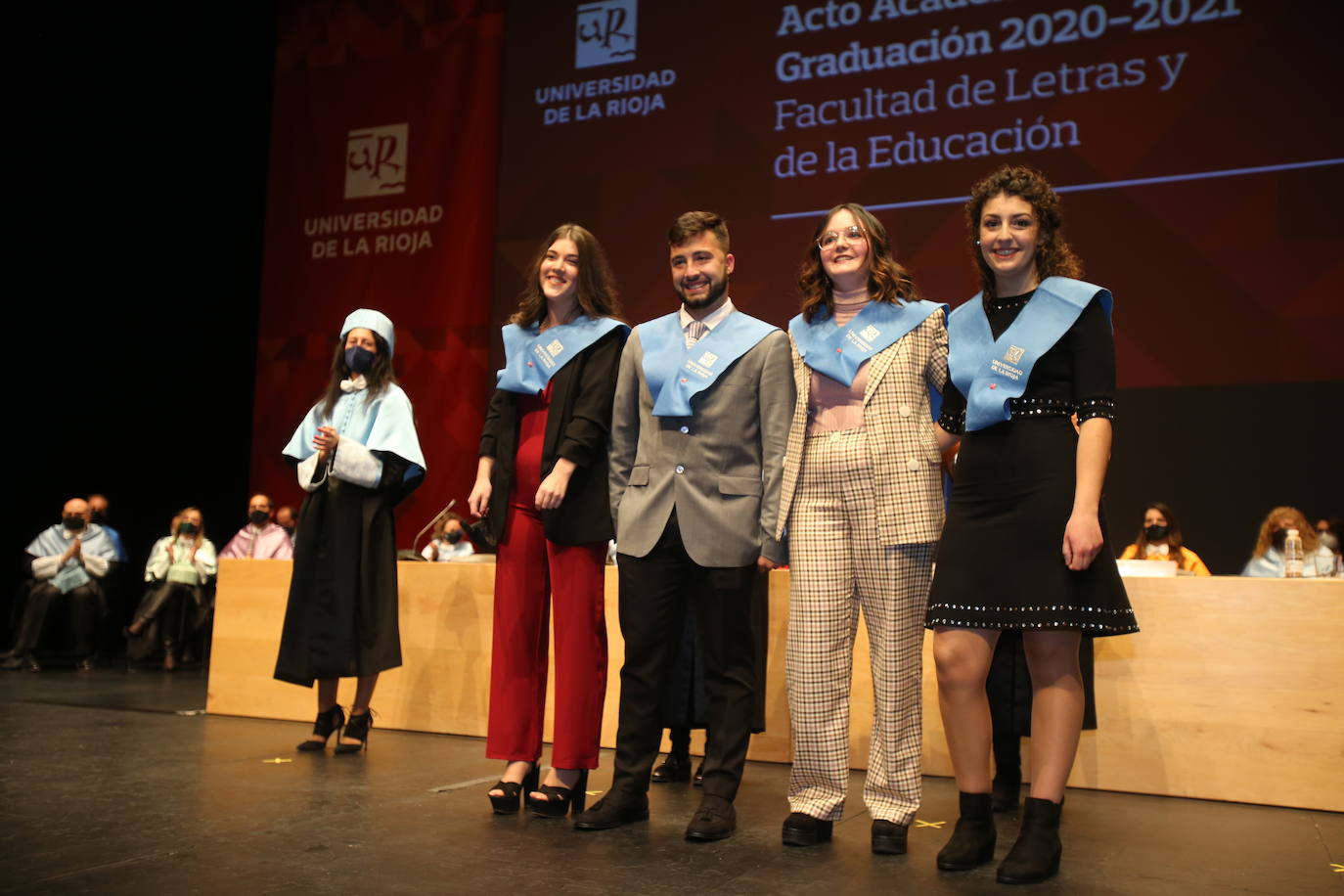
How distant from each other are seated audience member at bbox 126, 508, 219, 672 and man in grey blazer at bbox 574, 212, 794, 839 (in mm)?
5421

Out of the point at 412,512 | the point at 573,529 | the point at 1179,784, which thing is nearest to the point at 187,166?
the point at 412,512

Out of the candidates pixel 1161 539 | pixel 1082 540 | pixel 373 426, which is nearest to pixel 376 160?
pixel 373 426

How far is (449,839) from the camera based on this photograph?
7.18 ft

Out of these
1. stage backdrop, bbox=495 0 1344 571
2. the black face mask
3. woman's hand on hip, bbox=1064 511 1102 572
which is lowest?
woman's hand on hip, bbox=1064 511 1102 572

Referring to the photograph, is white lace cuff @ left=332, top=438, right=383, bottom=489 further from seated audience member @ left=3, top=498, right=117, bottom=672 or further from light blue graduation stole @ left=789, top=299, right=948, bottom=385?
seated audience member @ left=3, top=498, right=117, bottom=672

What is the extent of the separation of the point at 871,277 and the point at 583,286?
0.69m

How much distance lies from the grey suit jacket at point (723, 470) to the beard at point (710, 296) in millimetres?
162

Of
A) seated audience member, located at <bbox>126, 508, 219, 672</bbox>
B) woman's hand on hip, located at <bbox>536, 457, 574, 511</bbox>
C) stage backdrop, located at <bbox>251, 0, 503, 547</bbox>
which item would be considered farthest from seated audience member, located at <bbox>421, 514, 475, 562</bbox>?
woman's hand on hip, located at <bbox>536, 457, 574, 511</bbox>

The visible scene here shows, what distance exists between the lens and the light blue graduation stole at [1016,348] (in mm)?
2057

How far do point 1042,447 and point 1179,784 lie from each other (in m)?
1.46

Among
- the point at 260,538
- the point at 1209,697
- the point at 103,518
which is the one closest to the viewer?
the point at 1209,697

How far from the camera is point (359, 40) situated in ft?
26.2

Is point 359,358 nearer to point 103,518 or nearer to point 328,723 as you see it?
point 328,723

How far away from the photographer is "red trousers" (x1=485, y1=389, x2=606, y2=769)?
2.49 metres
